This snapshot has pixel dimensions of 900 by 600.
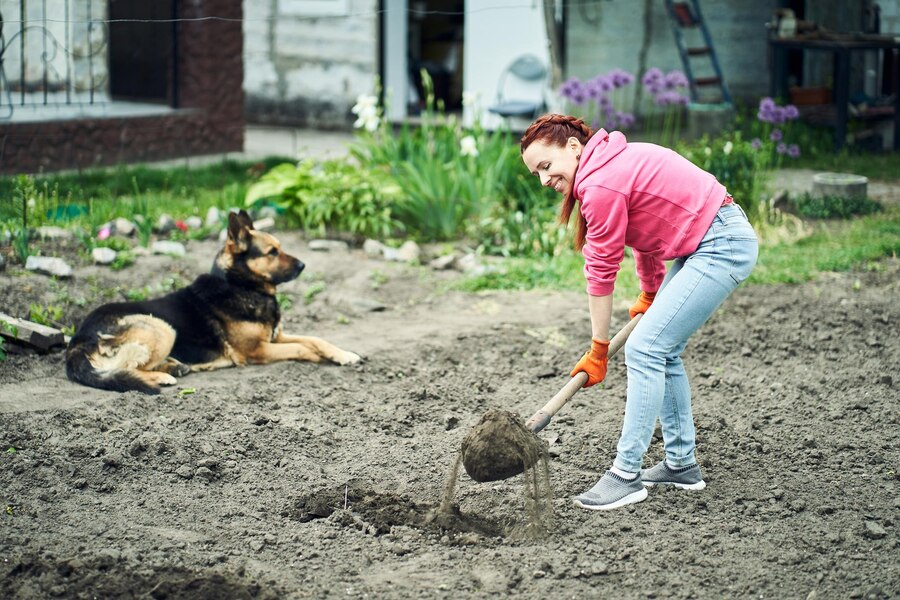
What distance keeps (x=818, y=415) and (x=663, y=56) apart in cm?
1065

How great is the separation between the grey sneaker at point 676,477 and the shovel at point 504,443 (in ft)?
2.18

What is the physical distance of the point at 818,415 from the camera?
5793 millimetres

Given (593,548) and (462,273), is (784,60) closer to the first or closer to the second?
(462,273)

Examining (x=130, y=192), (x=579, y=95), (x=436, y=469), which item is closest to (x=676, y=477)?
(x=436, y=469)

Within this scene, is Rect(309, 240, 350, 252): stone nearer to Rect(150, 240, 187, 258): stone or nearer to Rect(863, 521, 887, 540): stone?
Rect(150, 240, 187, 258): stone

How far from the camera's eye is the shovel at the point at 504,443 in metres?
4.50

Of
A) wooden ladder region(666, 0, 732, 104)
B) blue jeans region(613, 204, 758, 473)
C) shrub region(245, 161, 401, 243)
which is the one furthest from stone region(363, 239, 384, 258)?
wooden ladder region(666, 0, 732, 104)

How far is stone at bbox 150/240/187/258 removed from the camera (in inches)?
345

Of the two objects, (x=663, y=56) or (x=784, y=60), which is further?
(x=663, y=56)

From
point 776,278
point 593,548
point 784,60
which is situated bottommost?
point 593,548

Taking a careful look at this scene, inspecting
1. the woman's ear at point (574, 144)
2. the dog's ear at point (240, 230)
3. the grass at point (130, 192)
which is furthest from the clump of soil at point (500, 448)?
the grass at point (130, 192)

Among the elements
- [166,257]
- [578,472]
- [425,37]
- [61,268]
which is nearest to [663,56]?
[425,37]

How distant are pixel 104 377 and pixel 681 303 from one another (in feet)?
10.8

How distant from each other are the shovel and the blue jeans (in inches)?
7.2
